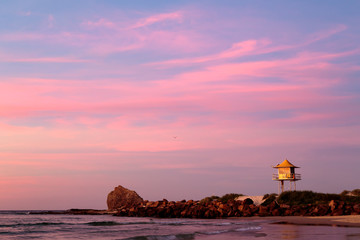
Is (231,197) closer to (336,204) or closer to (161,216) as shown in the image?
(161,216)

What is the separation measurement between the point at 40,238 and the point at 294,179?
45.5m

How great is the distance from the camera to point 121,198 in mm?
93000

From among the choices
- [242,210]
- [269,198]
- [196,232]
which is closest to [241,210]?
[242,210]

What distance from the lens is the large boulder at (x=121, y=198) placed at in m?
91.3

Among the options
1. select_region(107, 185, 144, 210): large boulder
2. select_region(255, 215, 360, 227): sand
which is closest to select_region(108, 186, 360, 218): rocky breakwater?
select_region(255, 215, 360, 227): sand

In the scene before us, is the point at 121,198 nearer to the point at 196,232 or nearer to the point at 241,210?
the point at 241,210

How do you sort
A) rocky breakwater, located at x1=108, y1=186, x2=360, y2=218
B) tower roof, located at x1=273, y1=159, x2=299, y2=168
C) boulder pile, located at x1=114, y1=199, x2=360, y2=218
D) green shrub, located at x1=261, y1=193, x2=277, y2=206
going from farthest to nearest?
tower roof, located at x1=273, y1=159, x2=299, y2=168 < green shrub, located at x1=261, y1=193, x2=277, y2=206 < rocky breakwater, located at x1=108, y1=186, x2=360, y2=218 < boulder pile, located at x1=114, y1=199, x2=360, y2=218

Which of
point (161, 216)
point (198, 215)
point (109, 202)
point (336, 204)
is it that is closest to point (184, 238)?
point (336, 204)

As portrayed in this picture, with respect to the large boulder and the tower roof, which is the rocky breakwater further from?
the large boulder

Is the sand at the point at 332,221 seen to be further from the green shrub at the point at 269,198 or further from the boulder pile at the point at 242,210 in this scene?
the green shrub at the point at 269,198

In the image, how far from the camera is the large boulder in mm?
91312

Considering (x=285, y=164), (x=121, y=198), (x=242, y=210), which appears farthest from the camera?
(x=121, y=198)

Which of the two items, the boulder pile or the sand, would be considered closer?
the sand

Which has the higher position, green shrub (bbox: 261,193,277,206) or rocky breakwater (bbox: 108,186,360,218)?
green shrub (bbox: 261,193,277,206)
